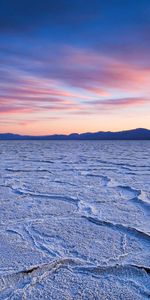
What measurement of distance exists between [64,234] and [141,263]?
776 millimetres

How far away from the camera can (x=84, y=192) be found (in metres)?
4.54

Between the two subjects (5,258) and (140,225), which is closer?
(5,258)

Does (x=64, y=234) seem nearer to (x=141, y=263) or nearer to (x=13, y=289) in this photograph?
(x=141, y=263)

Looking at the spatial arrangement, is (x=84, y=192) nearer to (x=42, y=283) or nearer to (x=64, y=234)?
(x=64, y=234)

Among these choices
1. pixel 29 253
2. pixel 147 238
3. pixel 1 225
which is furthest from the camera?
pixel 1 225

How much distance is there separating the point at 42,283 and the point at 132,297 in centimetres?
49

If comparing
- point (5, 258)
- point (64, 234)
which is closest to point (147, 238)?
point (64, 234)

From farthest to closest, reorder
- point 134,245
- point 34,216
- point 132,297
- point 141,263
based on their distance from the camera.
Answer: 1. point 34,216
2. point 134,245
3. point 141,263
4. point 132,297

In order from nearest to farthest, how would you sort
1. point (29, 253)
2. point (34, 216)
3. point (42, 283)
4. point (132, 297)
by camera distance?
point (132, 297)
point (42, 283)
point (29, 253)
point (34, 216)

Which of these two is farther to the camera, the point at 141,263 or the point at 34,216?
the point at 34,216

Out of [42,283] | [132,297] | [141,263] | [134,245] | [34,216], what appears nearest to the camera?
[132,297]

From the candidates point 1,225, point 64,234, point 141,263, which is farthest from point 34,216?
point 141,263

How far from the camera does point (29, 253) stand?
7.12 feet

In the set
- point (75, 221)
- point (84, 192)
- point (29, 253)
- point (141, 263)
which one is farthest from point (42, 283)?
point (84, 192)
